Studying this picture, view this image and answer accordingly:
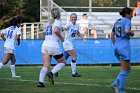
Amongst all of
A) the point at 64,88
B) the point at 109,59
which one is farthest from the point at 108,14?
the point at 64,88

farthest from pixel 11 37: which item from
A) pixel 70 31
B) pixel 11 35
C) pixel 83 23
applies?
pixel 83 23

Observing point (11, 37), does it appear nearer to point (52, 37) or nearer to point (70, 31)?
point (70, 31)

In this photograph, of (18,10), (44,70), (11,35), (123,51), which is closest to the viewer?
(123,51)

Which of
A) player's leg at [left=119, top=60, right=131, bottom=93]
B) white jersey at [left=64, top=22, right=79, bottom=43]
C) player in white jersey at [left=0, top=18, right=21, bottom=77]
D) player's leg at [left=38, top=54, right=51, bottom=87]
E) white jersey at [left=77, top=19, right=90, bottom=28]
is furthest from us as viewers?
white jersey at [left=77, top=19, right=90, bottom=28]

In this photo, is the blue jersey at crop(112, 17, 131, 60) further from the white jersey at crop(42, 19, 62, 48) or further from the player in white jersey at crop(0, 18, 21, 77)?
the player in white jersey at crop(0, 18, 21, 77)

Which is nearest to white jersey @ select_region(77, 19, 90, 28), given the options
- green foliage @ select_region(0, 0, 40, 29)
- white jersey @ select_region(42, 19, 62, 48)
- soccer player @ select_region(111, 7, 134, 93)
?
white jersey @ select_region(42, 19, 62, 48)

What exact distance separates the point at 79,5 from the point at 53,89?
72.6ft

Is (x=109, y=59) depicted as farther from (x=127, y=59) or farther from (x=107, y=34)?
(x=127, y=59)

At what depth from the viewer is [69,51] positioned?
18578 mm

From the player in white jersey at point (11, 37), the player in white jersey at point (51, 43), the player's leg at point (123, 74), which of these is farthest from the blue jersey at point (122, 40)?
the player in white jersey at point (11, 37)

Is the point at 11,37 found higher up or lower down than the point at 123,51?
lower down

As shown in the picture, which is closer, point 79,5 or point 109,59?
point 109,59

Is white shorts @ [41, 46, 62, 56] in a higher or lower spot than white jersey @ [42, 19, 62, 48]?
lower

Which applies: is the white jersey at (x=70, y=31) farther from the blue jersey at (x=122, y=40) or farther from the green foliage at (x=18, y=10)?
the green foliage at (x=18, y=10)
